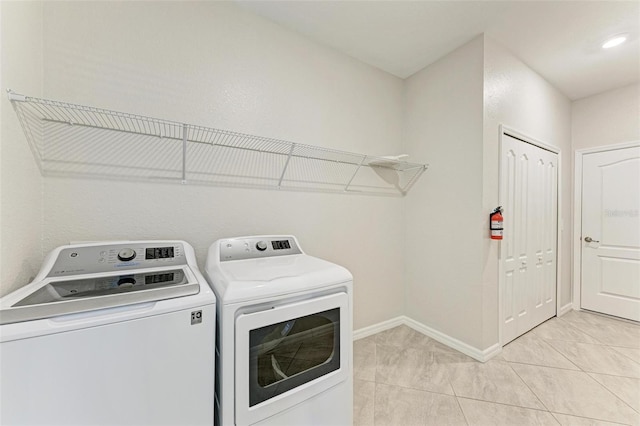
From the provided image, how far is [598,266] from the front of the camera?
296cm

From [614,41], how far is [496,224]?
192 centimetres

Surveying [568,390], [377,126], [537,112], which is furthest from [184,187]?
[537,112]

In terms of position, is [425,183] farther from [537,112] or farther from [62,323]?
[62,323]

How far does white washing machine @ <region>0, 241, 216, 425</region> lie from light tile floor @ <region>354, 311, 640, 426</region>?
1129 millimetres

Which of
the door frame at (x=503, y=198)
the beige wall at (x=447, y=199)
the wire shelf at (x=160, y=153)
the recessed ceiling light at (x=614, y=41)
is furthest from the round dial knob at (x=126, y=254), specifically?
→ the recessed ceiling light at (x=614, y=41)

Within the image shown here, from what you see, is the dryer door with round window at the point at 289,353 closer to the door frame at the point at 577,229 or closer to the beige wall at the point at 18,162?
the beige wall at the point at 18,162

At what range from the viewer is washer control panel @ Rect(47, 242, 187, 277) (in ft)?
3.61

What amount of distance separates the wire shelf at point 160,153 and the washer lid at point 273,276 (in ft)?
2.28

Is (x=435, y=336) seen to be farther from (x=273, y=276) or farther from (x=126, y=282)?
(x=126, y=282)

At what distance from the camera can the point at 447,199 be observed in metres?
2.27

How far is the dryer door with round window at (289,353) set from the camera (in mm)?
995

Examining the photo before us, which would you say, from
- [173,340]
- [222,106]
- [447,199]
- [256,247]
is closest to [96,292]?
[173,340]

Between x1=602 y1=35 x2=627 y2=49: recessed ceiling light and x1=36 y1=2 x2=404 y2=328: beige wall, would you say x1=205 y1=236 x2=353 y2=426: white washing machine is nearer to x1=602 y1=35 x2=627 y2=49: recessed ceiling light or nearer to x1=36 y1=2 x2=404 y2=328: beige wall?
x1=36 y1=2 x2=404 y2=328: beige wall

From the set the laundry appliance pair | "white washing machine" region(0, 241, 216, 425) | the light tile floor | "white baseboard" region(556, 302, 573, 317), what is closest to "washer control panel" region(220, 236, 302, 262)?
the laundry appliance pair
